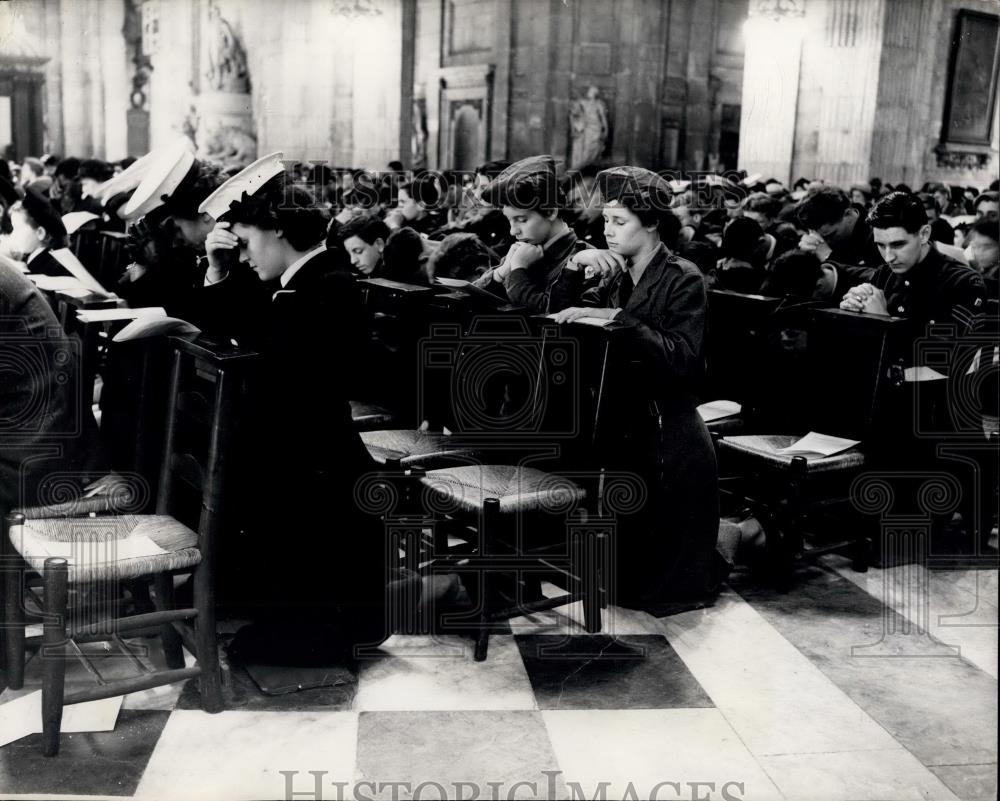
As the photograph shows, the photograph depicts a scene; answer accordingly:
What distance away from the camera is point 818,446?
14.2 feet

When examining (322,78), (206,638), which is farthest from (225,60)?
Result: (206,638)

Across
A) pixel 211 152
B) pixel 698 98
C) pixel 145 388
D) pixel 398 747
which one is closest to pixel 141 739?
pixel 398 747

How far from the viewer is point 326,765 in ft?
9.14

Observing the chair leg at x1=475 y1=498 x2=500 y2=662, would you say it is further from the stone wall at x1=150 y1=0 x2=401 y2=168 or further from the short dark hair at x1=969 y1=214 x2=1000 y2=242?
the stone wall at x1=150 y1=0 x2=401 y2=168

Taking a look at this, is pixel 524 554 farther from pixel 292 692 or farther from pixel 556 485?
pixel 292 692

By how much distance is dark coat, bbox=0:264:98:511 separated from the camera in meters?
3.09

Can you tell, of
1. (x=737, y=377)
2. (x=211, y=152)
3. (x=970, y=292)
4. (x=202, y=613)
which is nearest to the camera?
(x=202, y=613)

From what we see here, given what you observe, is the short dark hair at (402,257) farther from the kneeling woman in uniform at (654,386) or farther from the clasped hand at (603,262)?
the clasped hand at (603,262)

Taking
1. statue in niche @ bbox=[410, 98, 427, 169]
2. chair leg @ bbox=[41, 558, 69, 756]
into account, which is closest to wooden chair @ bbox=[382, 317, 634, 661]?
chair leg @ bbox=[41, 558, 69, 756]

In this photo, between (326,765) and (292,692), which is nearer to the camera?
(326,765)

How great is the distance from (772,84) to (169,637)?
442 inches

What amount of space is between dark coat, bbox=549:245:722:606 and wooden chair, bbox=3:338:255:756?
4.50ft

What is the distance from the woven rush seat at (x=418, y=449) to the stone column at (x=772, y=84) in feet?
18.0

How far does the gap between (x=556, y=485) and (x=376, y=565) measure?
0.66 metres
